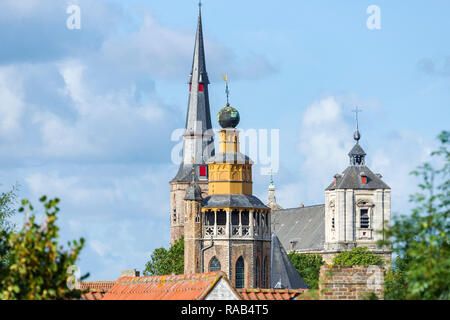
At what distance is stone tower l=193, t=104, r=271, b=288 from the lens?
112 m

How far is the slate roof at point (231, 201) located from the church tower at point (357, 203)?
63247 mm

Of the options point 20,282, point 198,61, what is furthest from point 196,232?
point 20,282

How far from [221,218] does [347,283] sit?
83522 mm

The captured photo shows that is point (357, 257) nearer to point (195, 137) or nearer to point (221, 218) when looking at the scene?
point (195, 137)

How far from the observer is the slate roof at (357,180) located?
176875mm

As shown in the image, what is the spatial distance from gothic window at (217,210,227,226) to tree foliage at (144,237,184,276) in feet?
81.0

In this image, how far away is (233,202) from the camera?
112m

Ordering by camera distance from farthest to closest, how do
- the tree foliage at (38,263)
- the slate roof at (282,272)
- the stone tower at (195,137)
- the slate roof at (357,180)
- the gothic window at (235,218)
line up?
the slate roof at (357,180) → the stone tower at (195,137) → the slate roof at (282,272) → the gothic window at (235,218) → the tree foliage at (38,263)

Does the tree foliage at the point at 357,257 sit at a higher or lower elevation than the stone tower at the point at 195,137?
lower

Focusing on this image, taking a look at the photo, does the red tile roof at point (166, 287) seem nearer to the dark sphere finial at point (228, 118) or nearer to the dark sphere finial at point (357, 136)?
the dark sphere finial at point (228, 118)

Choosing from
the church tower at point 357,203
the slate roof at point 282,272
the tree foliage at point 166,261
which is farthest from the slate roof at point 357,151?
the slate roof at point 282,272

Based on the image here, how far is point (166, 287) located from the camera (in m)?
46.2

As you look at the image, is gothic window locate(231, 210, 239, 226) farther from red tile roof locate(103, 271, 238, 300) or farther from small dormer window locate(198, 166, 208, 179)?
red tile roof locate(103, 271, 238, 300)
